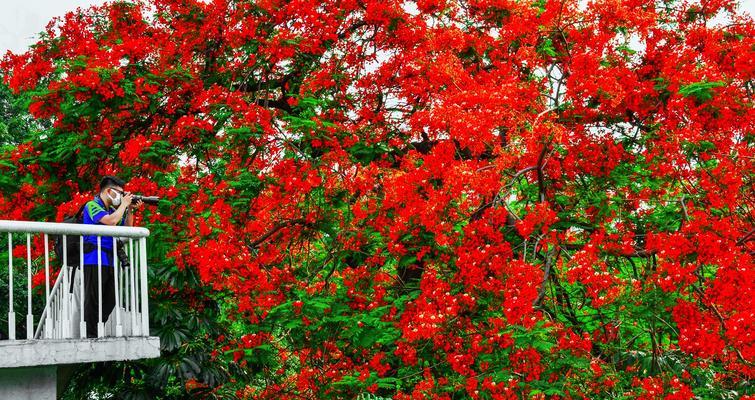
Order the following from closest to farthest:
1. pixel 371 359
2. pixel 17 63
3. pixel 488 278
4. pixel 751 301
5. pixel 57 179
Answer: pixel 751 301, pixel 488 278, pixel 371 359, pixel 57 179, pixel 17 63

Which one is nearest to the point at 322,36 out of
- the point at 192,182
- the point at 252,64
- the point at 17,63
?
the point at 252,64

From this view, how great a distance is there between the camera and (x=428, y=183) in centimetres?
811

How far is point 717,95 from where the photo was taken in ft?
25.3

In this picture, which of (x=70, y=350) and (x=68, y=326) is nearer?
(x=70, y=350)

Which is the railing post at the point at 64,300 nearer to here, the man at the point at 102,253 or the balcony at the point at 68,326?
the balcony at the point at 68,326

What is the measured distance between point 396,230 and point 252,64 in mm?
2884

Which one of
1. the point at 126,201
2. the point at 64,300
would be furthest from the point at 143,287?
the point at 126,201

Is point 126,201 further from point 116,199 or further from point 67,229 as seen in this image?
point 67,229

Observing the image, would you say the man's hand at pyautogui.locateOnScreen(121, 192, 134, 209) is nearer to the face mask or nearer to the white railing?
the face mask

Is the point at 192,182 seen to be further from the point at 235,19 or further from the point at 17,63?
the point at 17,63

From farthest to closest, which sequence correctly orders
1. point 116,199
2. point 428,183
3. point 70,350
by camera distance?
point 428,183, point 116,199, point 70,350

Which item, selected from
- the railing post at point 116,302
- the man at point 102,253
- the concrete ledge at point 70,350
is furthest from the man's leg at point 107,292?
the concrete ledge at point 70,350

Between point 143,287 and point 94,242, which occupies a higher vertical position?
point 94,242

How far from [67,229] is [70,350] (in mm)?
756
